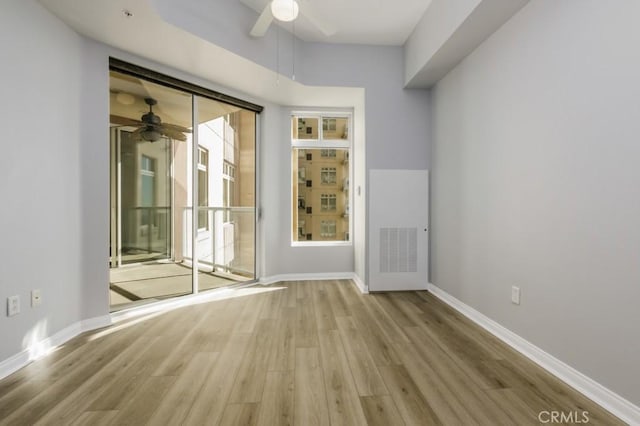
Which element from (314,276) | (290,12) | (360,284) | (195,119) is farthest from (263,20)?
(314,276)

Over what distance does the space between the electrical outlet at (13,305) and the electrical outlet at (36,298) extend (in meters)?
0.11

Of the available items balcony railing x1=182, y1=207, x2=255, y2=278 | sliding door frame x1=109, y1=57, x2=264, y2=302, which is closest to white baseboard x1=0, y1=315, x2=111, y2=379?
sliding door frame x1=109, y1=57, x2=264, y2=302

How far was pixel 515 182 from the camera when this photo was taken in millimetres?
2395

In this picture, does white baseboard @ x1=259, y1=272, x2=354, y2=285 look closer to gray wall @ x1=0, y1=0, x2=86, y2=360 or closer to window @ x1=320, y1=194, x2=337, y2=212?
window @ x1=320, y1=194, x2=337, y2=212

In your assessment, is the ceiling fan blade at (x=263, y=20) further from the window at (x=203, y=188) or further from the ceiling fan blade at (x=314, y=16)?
the window at (x=203, y=188)

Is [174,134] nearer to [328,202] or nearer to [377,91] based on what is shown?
[328,202]

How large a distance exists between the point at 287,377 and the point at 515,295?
1769 mm

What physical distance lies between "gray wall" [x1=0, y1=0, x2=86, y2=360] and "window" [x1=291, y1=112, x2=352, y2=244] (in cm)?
253

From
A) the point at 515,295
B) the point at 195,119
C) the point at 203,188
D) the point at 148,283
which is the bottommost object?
the point at 148,283

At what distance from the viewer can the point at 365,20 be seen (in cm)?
332

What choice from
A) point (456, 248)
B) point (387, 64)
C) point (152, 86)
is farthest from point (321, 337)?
point (387, 64)

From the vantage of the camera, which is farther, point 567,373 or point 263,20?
point 263,20

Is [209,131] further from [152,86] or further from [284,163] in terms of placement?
[284,163]

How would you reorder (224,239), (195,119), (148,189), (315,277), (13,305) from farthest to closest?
(315,277)
(224,239)
(195,119)
(148,189)
(13,305)
